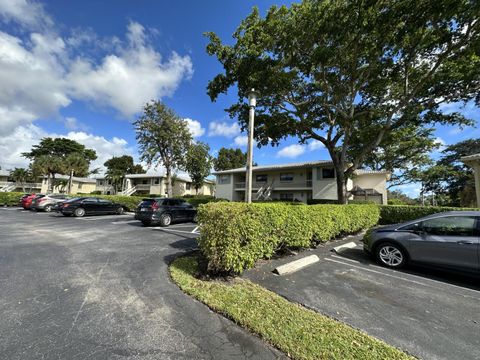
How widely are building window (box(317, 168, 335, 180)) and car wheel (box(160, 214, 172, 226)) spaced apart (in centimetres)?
1668

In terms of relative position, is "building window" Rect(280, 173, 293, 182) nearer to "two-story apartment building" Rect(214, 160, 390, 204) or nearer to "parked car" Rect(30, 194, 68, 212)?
"two-story apartment building" Rect(214, 160, 390, 204)

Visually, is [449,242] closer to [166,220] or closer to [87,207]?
[166,220]

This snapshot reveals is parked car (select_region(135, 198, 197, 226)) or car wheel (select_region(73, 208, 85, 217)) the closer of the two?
parked car (select_region(135, 198, 197, 226))

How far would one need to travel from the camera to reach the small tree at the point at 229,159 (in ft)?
160

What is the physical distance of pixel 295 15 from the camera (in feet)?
36.8

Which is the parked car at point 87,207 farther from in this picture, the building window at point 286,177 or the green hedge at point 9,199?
the building window at point 286,177

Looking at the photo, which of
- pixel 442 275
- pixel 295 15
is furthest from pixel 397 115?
pixel 442 275

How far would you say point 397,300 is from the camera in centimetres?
387

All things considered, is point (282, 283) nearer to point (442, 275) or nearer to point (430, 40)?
point (442, 275)

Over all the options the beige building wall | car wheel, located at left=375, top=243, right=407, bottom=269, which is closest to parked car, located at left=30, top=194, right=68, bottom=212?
car wheel, located at left=375, top=243, right=407, bottom=269

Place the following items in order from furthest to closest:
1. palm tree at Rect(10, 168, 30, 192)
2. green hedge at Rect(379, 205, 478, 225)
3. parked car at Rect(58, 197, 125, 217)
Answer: palm tree at Rect(10, 168, 30, 192) → parked car at Rect(58, 197, 125, 217) → green hedge at Rect(379, 205, 478, 225)

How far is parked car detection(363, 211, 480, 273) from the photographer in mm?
4750

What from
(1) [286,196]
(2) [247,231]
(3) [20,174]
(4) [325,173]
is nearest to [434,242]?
(2) [247,231]

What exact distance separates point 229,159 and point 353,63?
38.1 m
